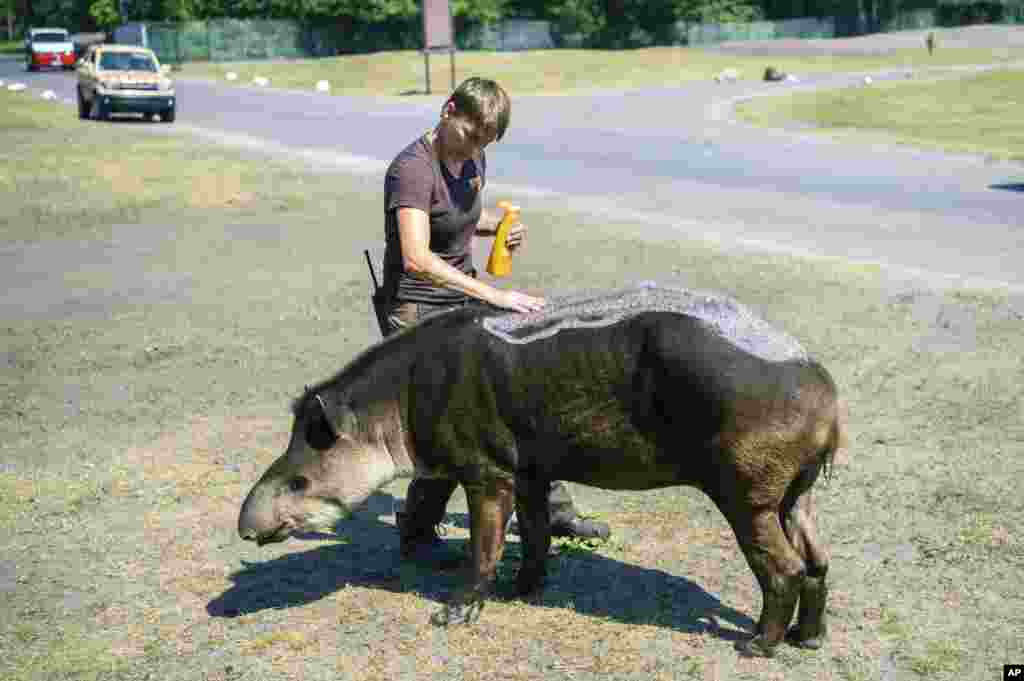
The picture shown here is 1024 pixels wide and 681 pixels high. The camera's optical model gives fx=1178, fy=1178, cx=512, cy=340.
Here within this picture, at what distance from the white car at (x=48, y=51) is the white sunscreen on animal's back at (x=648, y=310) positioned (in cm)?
6623

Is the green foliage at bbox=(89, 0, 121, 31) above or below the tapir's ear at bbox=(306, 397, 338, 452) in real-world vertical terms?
above

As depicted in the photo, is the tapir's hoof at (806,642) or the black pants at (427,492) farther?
the black pants at (427,492)

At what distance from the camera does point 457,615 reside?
550 centimetres

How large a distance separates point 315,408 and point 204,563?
1.52 metres

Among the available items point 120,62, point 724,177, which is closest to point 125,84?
point 120,62

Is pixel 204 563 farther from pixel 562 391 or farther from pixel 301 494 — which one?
pixel 562 391

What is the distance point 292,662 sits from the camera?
523 centimetres

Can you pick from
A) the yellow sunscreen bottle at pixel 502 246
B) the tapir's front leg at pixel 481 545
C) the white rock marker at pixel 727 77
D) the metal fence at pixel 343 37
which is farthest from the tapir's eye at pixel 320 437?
the metal fence at pixel 343 37

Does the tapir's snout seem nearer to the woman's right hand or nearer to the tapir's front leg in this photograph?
the tapir's front leg

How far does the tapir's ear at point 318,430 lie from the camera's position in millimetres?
5379

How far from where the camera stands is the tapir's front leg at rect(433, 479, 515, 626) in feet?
17.6

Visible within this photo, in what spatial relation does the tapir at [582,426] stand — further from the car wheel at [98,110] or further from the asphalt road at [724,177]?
the car wheel at [98,110]

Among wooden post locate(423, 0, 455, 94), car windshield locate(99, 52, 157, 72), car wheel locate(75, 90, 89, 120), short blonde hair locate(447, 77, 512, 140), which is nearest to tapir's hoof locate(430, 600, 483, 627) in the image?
short blonde hair locate(447, 77, 512, 140)

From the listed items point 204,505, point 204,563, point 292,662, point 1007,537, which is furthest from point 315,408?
point 1007,537
